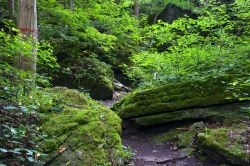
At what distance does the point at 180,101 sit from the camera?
858cm

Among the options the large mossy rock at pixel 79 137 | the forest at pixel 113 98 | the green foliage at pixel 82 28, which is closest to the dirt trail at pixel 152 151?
the forest at pixel 113 98

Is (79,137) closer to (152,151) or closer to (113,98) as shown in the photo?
(152,151)

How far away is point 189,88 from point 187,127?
1240 millimetres

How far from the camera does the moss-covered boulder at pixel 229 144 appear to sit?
18.8ft

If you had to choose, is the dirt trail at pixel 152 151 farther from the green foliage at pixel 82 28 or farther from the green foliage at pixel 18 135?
the green foliage at pixel 82 28

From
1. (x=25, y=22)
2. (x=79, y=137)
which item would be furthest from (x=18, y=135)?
(x=25, y=22)

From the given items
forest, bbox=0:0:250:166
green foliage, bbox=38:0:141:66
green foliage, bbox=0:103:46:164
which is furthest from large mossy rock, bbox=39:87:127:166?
green foliage, bbox=38:0:141:66

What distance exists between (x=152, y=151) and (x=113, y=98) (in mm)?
5848

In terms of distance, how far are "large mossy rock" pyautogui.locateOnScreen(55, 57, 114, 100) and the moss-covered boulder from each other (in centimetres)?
670

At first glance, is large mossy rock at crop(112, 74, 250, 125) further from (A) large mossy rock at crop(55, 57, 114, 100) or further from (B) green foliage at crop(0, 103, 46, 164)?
(B) green foliage at crop(0, 103, 46, 164)

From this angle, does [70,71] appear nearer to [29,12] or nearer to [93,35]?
[93,35]

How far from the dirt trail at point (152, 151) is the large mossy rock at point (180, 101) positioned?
0.44m

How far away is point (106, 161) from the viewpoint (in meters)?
4.97

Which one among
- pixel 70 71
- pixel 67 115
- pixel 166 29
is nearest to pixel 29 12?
pixel 67 115
